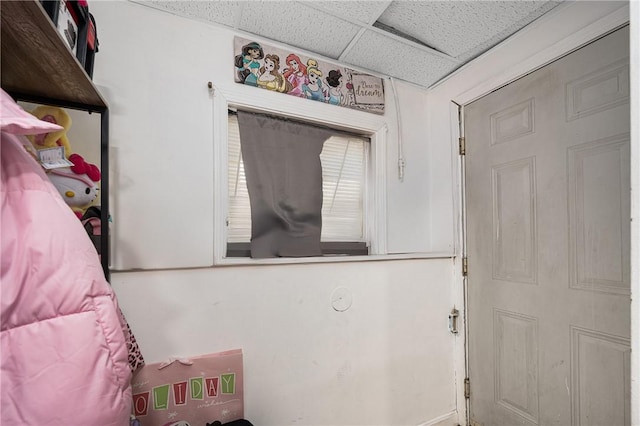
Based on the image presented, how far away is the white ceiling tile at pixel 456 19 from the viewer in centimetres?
136

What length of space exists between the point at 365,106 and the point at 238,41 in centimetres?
83

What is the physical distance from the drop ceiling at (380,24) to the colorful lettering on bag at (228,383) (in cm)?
173

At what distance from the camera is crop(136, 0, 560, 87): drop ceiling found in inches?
53.2

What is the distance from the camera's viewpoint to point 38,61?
29.3 inches

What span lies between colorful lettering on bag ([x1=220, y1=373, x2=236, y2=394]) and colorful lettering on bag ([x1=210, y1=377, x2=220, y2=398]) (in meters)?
0.03

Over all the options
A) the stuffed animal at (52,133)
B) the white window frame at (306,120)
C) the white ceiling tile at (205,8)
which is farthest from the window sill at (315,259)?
the white ceiling tile at (205,8)

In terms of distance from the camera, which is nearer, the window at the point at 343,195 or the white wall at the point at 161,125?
the white wall at the point at 161,125

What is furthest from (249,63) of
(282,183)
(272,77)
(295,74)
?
(282,183)

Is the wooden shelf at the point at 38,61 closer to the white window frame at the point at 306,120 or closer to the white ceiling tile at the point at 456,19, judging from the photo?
the white window frame at the point at 306,120

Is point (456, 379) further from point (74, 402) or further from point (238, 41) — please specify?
Answer: point (238, 41)

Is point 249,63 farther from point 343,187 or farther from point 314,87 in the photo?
point 343,187

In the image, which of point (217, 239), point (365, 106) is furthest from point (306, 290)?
point (365, 106)

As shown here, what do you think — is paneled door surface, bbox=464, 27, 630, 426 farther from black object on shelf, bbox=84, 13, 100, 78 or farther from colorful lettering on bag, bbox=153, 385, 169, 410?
black object on shelf, bbox=84, 13, 100, 78

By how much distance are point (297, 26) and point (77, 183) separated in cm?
125
